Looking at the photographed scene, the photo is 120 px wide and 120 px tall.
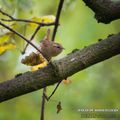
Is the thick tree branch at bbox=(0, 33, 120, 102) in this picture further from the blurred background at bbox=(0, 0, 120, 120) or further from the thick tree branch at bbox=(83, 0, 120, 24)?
the blurred background at bbox=(0, 0, 120, 120)

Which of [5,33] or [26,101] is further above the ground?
[26,101]

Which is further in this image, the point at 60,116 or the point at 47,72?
the point at 60,116

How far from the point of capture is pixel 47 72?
167cm

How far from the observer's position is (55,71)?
5.43 ft

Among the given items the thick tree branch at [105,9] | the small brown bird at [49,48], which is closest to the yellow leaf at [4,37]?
the small brown bird at [49,48]

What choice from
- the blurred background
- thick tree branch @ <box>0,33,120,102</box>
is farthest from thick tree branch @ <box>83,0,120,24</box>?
the blurred background

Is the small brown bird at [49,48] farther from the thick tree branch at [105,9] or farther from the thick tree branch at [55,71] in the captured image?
the thick tree branch at [105,9]

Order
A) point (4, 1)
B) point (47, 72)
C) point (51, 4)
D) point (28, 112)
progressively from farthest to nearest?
point (51, 4), point (28, 112), point (4, 1), point (47, 72)

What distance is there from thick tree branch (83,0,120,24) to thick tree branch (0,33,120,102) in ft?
0.34

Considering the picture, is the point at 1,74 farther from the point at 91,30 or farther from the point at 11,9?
the point at 11,9

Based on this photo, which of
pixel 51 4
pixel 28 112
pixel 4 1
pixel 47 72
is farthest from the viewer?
pixel 51 4

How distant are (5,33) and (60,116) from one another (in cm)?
140

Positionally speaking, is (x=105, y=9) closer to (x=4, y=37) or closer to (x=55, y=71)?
(x=55, y=71)

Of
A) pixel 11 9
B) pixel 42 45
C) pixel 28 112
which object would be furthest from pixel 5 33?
pixel 28 112
